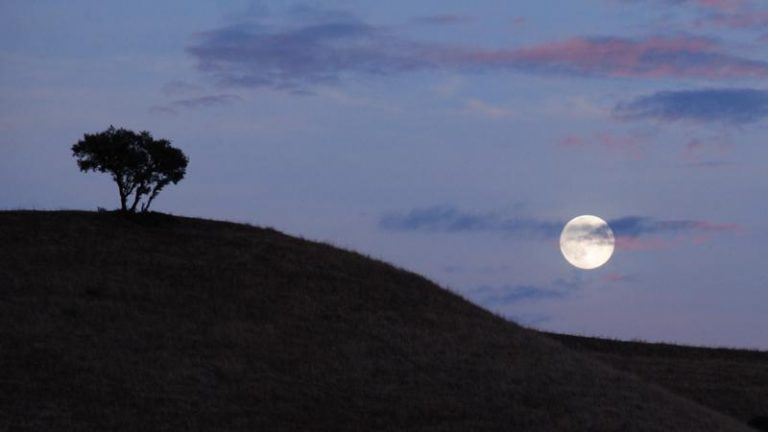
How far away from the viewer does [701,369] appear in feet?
197

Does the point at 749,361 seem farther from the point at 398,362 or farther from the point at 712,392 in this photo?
the point at 398,362

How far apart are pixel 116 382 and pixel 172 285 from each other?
12.9 m

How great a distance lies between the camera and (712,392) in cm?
5353

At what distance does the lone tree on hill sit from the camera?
196 ft

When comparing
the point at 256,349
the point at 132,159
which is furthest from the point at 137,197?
the point at 256,349

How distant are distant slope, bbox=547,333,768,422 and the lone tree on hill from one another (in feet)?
78.4

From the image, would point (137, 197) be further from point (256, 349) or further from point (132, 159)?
point (256, 349)

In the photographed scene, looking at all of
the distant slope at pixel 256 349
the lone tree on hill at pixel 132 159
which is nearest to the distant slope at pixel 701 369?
the distant slope at pixel 256 349

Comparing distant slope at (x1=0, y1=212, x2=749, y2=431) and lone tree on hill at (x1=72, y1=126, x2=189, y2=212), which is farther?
lone tree on hill at (x1=72, y1=126, x2=189, y2=212)

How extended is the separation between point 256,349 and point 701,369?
2685 cm

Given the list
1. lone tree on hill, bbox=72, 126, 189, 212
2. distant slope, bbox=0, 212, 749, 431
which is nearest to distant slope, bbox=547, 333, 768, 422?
distant slope, bbox=0, 212, 749, 431

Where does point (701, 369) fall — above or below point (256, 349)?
above

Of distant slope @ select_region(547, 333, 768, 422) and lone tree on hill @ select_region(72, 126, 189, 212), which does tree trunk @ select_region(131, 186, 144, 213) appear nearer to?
lone tree on hill @ select_region(72, 126, 189, 212)

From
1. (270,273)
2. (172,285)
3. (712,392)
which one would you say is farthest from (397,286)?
(712,392)
